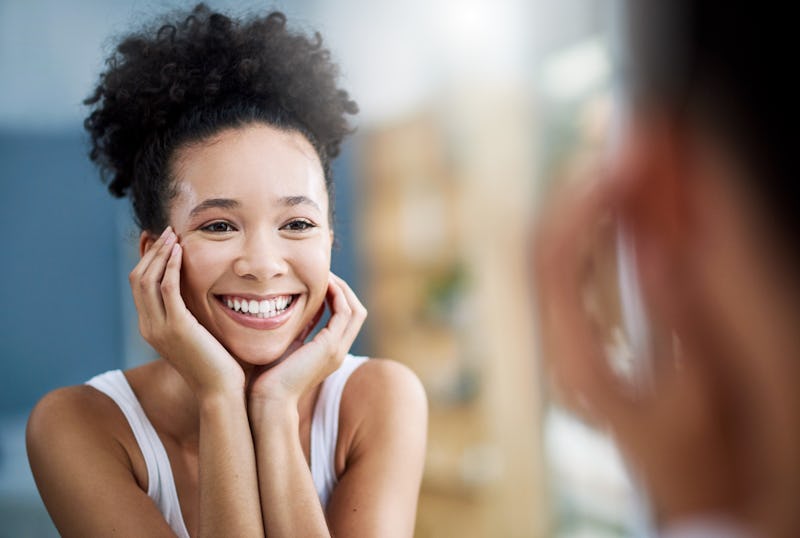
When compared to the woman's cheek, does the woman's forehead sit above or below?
above

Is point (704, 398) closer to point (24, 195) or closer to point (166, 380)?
point (166, 380)

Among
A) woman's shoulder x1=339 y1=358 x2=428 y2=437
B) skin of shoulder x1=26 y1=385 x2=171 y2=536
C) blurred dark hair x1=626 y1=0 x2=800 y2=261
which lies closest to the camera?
blurred dark hair x1=626 y1=0 x2=800 y2=261

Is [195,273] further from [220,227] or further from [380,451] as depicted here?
[380,451]

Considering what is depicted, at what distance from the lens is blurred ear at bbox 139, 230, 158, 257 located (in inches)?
34.8

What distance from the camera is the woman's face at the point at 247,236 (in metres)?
0.84

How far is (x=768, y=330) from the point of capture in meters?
0.28

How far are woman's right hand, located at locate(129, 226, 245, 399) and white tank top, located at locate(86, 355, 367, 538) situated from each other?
98 mm

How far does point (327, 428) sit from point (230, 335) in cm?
17

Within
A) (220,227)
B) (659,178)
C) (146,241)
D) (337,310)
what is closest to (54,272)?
(146,241)

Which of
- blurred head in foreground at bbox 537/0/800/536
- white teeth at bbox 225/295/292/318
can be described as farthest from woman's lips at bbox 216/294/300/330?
blurred head in foreground at bbox 537/0/800/536

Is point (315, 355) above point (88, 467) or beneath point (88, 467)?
above

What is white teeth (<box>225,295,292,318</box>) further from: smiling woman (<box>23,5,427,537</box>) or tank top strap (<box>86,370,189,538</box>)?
tank top strap (<box>86,370,189,538</box>)

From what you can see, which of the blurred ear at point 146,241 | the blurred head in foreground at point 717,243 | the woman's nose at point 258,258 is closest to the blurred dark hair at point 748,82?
the blurred head in foreground at point 717,243

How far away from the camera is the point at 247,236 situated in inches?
32.9
